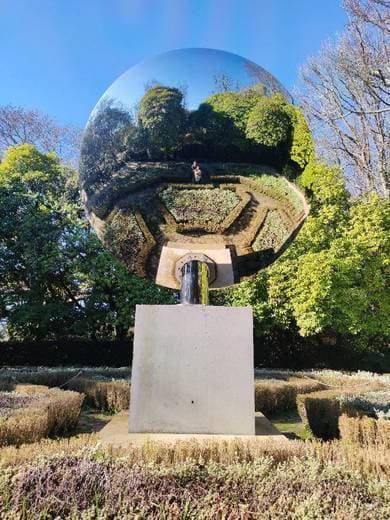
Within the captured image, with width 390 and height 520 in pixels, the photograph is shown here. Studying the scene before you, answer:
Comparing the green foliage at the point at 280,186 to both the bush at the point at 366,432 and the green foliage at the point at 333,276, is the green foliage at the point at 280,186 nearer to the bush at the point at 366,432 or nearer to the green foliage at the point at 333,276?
the bush at the point at 366,432

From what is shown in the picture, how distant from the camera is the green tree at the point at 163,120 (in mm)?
5039

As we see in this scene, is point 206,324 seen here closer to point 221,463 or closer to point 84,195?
point 221,463

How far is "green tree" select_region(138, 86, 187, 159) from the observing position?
5039mm

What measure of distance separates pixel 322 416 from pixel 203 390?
3.38 metres

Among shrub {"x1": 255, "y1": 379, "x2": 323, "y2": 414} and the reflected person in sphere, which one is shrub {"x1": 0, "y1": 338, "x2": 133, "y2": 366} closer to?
shrub {"x1": 255, "y1": 379, "x2": 323, "y2": 414}

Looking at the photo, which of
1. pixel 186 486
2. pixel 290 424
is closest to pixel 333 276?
pixel 290 424

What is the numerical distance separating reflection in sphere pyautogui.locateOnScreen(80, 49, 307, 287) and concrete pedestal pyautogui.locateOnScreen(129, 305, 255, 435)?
71 centimetres

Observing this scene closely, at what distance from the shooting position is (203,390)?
15.9 ft

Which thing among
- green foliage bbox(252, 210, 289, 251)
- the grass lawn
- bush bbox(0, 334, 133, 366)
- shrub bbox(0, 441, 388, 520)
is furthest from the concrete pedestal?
bush bbox(0, 334, 133, 366)

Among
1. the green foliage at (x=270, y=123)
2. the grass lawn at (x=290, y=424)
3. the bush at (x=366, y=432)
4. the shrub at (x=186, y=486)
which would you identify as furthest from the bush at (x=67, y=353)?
the shrub at (x=186, y=486)

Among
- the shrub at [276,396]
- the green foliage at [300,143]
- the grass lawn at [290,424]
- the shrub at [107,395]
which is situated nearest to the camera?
the green foliage at [300,143]

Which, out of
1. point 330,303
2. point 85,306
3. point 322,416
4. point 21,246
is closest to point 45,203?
point 21,246

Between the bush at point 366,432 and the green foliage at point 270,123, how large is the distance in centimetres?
334

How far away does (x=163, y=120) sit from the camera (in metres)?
5.08
